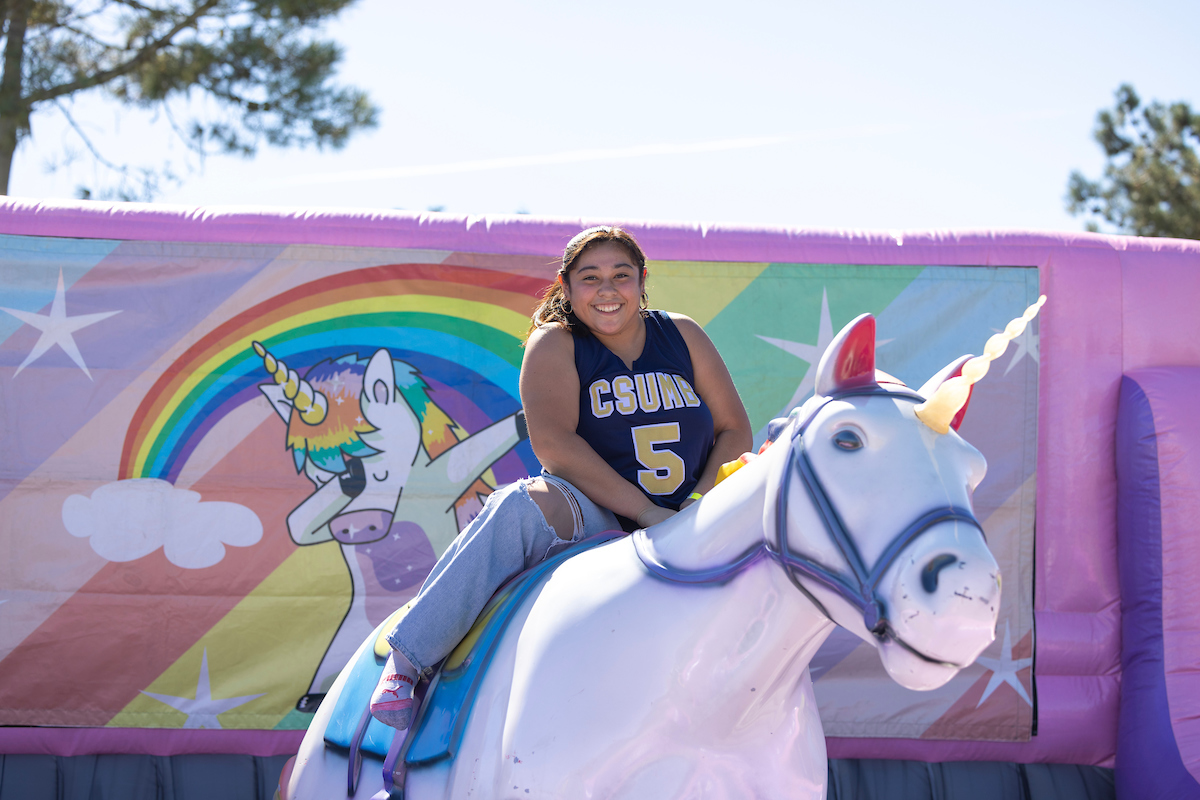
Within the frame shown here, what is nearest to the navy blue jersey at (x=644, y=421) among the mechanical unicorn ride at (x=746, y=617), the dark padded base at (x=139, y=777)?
the mechanical unicorn ride at (x=746, y=617)

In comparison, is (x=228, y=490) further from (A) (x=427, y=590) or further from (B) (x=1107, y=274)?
(B) (x=1107, y=274)

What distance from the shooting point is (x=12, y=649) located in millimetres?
3178

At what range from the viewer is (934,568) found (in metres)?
1.06

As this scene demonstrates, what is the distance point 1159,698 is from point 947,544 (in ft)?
8.71

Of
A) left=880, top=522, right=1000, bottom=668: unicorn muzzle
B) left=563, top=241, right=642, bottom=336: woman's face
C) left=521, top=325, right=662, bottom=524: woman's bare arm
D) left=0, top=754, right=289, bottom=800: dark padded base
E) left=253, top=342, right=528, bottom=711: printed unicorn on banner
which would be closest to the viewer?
left=880, top=522, right=1000, bottom=668: unicorn muzzle

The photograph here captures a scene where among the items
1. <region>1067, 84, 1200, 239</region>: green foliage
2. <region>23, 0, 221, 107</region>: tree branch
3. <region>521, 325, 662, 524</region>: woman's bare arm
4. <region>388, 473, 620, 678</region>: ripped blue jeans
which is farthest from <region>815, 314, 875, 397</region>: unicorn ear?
<region>1067, 84, 1200, 239</region>: green foliage

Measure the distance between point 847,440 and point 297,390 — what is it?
8.54ft

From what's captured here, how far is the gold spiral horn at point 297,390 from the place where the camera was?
334 centimetres

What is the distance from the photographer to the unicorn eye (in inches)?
47.0

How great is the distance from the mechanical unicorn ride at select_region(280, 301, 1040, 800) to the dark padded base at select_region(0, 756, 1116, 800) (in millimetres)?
1951

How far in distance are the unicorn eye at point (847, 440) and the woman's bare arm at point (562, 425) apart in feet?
1.83

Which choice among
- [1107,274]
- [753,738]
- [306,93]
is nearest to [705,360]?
[753,738]

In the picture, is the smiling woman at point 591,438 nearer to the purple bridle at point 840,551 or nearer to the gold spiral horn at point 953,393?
the purple bridle at point 840,551

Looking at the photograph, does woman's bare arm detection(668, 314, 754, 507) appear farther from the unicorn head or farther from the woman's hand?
the unicorn head
